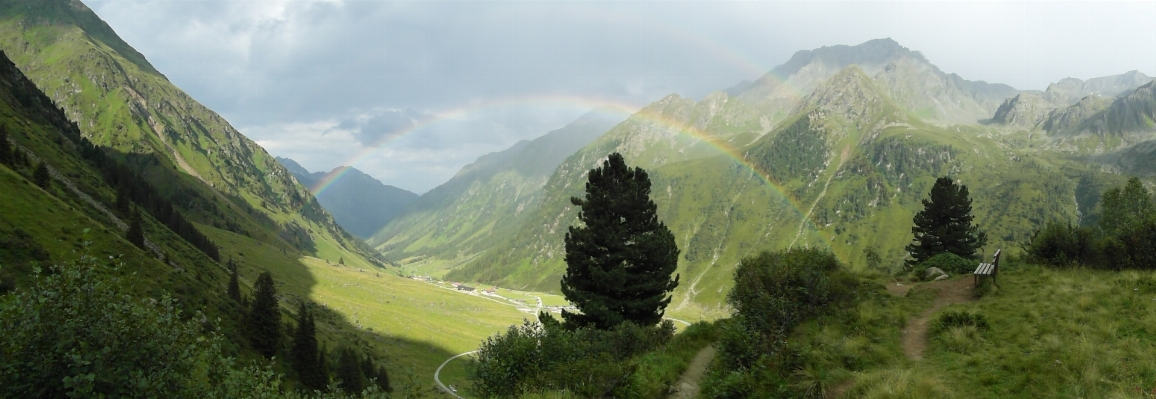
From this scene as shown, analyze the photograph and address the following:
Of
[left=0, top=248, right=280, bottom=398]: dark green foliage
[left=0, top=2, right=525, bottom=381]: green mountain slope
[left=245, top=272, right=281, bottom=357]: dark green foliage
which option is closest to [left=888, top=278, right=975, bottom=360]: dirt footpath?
[left=0, top=2, right=525, bottom=381]: green mountain slope

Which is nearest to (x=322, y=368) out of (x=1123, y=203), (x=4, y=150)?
(x=4, y=150)

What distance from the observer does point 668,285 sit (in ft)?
110

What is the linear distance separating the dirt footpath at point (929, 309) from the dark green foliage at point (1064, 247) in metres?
6.97

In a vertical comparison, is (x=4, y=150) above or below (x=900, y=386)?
above

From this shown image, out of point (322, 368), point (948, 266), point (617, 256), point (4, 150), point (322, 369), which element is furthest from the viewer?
point (322, 368)

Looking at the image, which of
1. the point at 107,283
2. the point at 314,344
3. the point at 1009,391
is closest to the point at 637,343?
the point at 1009,391

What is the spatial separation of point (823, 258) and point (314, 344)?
78471 millimetres

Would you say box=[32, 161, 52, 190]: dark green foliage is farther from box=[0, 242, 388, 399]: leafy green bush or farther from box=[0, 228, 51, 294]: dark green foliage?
box=[0, 242, 388, 399]: leafy green bush

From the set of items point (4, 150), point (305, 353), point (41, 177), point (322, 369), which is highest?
point (4, 150)

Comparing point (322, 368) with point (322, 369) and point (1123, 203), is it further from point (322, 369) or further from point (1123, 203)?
point (1123, 203)

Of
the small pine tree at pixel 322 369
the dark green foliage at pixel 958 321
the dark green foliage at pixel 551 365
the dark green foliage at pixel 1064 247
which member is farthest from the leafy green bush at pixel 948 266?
the small pine tree at pixel 322 369

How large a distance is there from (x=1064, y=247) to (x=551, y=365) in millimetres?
33121

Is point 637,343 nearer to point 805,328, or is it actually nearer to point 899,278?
point 805,328

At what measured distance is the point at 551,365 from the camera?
1722 cm
